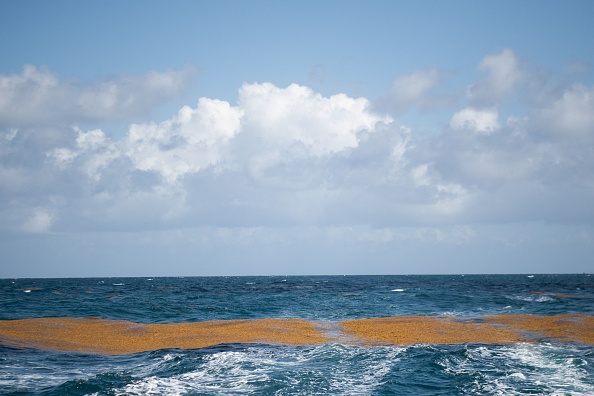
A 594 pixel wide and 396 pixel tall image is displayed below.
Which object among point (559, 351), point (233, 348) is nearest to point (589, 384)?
point (559, 351)

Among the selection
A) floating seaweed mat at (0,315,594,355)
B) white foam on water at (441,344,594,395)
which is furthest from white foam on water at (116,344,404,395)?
white foam on water at (441,344,594,395)

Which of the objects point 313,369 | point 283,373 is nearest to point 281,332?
point 313,369

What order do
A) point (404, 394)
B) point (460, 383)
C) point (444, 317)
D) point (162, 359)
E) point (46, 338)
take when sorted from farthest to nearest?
A: point (444, 317), point (46, 338), point (162, 359), point (460, 383), point (404, 394)

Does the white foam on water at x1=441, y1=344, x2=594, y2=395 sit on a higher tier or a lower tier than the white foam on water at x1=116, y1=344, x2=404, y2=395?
higher

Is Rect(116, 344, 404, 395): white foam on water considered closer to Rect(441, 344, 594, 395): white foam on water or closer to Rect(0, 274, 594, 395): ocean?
Rect(0, 274, 594, 395): ocean

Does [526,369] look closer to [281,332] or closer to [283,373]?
[283,373]

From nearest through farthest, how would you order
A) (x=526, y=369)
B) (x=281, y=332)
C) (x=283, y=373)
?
(x=283, y=373) < (x=526, y=369) < (x=281, y=332)

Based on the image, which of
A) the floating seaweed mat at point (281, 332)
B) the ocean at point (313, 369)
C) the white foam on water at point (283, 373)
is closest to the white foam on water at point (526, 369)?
the ocean at point (313, 369)

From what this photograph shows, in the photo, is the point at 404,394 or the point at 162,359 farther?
the point at 162,359

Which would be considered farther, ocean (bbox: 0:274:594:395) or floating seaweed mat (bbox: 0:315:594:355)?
floating seaweed mat (bbox: 0:315:594:355)

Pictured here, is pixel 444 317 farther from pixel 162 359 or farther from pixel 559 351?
pixel 162 359

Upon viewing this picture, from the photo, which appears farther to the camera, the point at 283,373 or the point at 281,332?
the point at 281,332

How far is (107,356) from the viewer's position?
24.8 meters

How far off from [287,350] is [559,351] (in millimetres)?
13583
